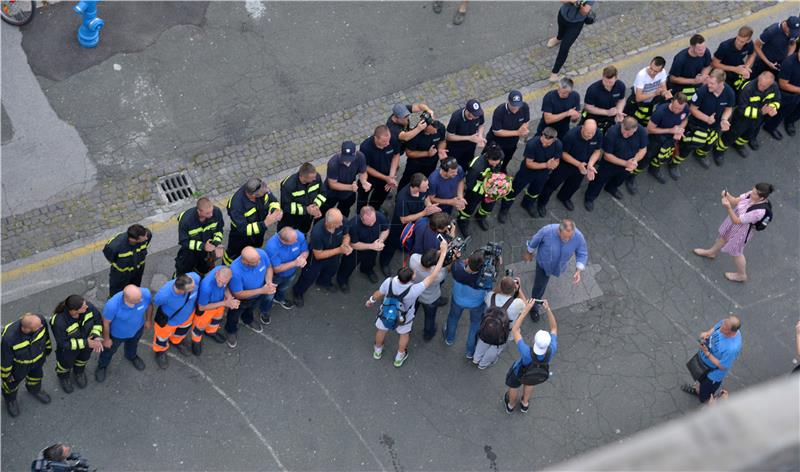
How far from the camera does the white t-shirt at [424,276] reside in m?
10.7

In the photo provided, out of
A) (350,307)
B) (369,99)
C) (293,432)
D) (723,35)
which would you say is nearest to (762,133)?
(723,35)

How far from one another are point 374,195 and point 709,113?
4520 mm

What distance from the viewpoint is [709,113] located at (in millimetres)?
12852

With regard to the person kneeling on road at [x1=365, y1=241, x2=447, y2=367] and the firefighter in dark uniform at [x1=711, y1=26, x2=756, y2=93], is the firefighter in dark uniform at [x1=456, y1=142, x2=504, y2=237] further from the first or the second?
the firefighter in dark uniform at [x1=711, y1=26, x2=756, y2=93]

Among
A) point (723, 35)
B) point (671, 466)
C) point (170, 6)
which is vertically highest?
point (671, 466)

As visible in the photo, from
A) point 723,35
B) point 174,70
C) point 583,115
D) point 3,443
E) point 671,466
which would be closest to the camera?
point 671,466

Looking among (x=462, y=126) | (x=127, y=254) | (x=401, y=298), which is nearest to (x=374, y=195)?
(x=462, y=126)

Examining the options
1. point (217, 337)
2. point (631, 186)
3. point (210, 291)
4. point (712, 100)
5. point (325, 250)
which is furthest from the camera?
point (631, 186)

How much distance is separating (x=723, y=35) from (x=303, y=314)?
7.80 metres

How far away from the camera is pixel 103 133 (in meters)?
13.1

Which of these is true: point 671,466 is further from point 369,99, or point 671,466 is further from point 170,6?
point 170,6

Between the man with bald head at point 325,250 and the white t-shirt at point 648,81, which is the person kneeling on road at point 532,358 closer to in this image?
A: the man with bald head at point 325,250

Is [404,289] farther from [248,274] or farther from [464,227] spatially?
[464,227]

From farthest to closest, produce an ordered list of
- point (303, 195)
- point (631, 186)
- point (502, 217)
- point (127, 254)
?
point (631, 186), point (502, 217), point (303, 195), point (127, 254)
